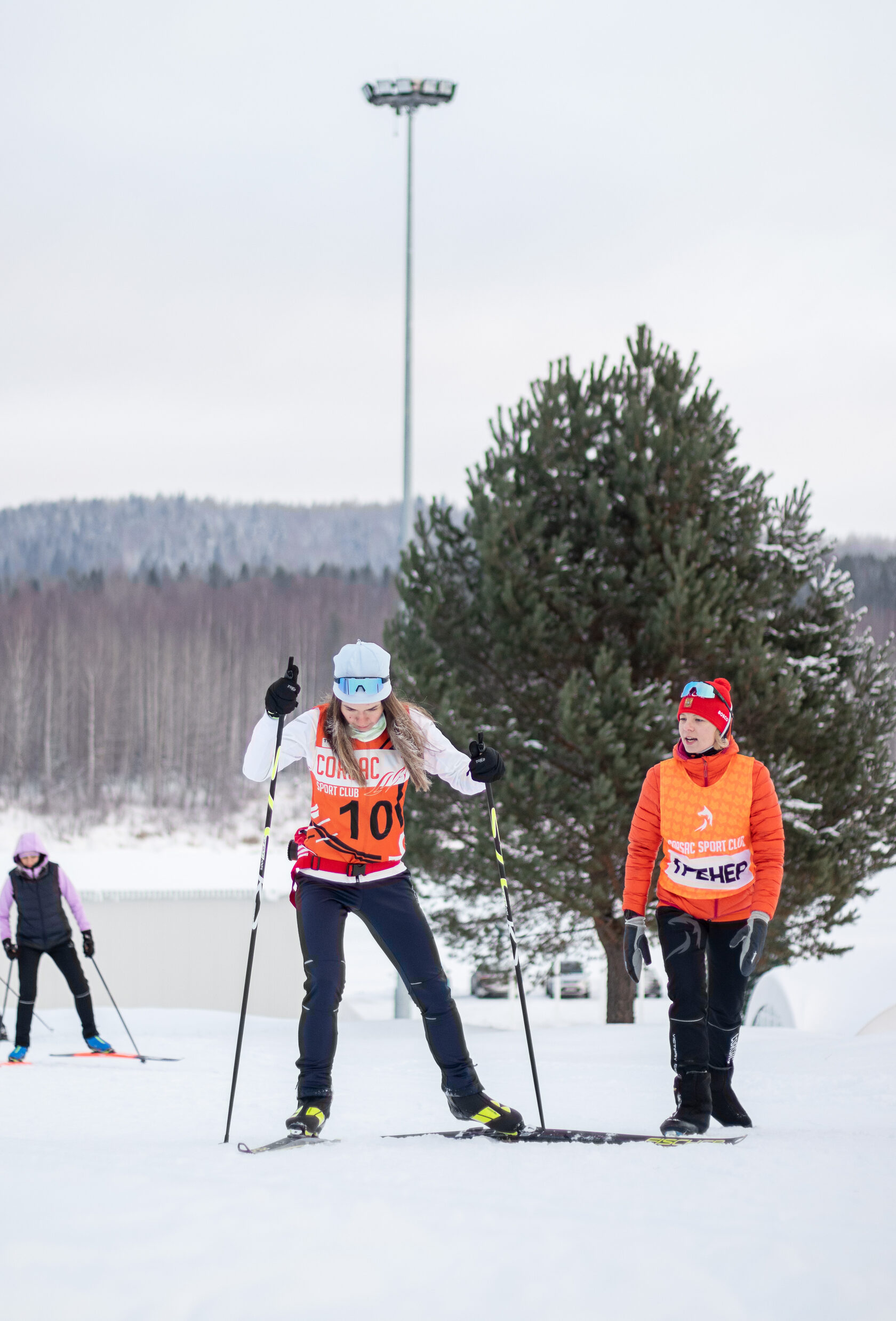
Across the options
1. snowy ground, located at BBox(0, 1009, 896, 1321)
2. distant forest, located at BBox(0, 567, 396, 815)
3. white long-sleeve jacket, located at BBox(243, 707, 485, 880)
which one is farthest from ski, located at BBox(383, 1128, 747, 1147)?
distant forest, located at BBox(0, 567, 396, 815)

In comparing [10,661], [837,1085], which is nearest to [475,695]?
[837,1085]

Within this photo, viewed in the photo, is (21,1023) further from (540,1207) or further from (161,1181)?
(540,1207)

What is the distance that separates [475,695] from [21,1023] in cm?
581

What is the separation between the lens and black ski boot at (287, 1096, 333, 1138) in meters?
3.75

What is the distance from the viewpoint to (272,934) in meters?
19.6

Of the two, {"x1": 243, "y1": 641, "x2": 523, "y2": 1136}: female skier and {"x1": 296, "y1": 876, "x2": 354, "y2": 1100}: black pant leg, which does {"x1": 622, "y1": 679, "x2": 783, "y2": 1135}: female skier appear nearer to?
{"x1": 243, "y1": 641, "x2": 523, "y2": 1136}: female skier

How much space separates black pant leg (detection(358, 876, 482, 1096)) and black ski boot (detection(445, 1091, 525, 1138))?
0.09 feet

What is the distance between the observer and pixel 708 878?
14.2 feet

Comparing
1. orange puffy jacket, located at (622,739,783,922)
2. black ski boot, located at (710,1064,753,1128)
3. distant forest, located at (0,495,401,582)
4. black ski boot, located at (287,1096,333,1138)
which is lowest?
black ski boot, located at (710,1064,753,1128)

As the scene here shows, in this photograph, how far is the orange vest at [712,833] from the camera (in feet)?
14.2

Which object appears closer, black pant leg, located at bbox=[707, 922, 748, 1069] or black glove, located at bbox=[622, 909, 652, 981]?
black pant leg, located at bbox=[707, 922, 748, 1069]

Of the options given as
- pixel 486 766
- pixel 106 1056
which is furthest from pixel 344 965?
pixel 106 1056

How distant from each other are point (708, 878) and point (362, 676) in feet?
4.95

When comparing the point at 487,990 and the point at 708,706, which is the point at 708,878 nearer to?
the point at 708,706
